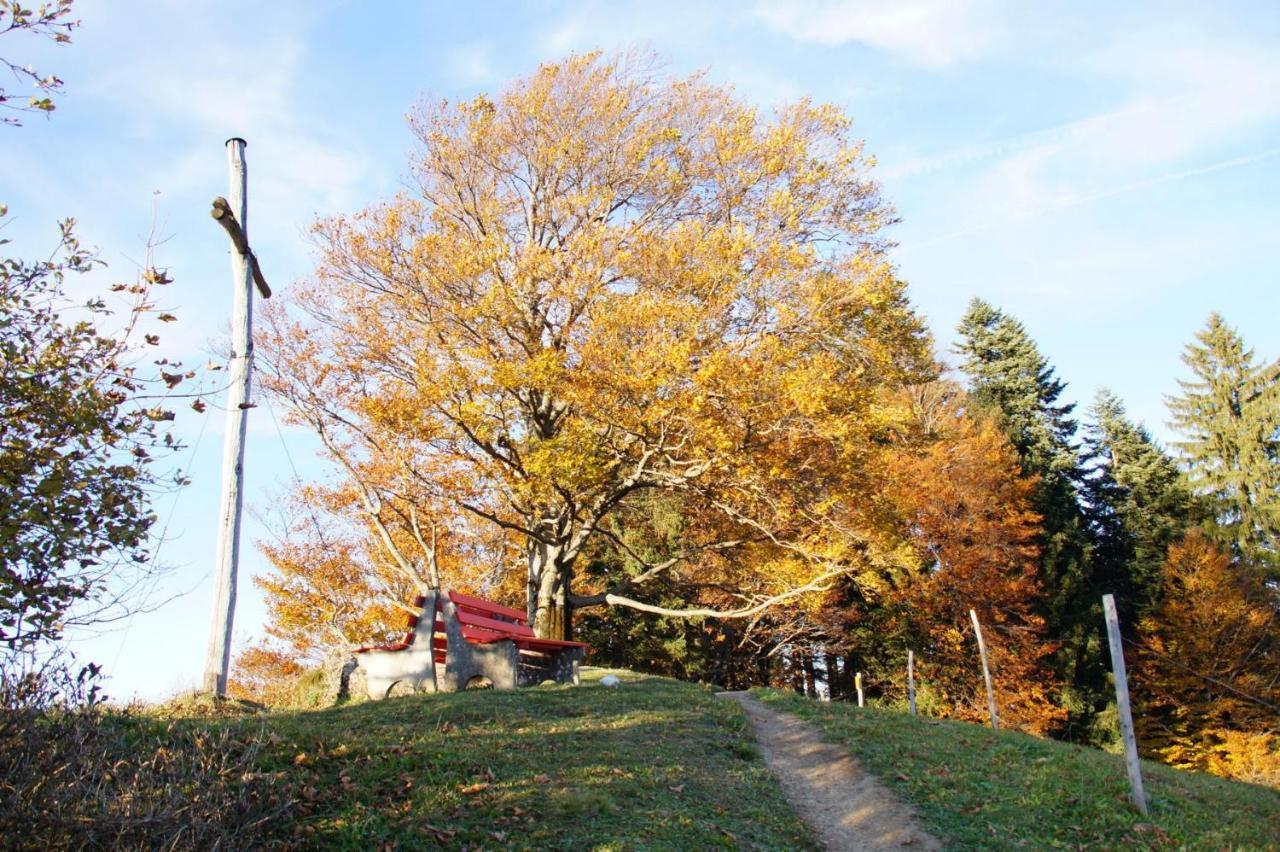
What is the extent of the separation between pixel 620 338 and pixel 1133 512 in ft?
98.5

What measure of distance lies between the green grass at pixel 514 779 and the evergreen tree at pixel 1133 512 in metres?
30.1

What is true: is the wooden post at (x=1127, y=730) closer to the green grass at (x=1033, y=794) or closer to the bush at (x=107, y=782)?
the green grass at (x=1033, y=794)

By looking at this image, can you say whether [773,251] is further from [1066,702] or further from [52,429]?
[1066,702]

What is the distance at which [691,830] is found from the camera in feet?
21.9

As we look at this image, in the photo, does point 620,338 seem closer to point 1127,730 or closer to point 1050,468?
point 1127,730

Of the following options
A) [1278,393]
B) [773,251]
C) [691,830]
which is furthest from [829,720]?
[1278,393]

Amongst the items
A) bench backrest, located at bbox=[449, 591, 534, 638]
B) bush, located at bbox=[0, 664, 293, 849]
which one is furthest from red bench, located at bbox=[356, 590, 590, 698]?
bush, located at bbox=[0, 664, 293, 849]

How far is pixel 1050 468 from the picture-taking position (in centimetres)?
3422

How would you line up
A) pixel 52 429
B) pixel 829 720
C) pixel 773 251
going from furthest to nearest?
pixel 773 251
pixel 829 720
pixel 52 429

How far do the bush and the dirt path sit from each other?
16.5ft

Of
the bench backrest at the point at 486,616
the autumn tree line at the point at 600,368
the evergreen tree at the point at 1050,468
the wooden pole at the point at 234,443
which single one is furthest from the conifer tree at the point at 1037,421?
the wooden pole at the point at 234,443

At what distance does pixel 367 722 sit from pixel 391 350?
29.9 feet

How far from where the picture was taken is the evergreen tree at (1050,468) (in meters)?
30.5

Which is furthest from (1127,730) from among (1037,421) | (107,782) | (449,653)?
(1037,421)
